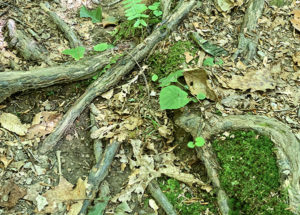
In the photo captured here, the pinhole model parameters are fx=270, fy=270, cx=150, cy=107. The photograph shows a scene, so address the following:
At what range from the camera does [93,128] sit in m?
3.60

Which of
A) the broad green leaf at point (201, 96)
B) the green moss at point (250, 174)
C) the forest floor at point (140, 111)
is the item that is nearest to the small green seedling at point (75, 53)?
the forest floor at point (140, 111)

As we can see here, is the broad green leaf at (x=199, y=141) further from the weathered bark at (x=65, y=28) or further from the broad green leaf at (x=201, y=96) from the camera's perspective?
the weathered bark at (x=65, y=28)

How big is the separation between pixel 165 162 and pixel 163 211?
0.58 meters

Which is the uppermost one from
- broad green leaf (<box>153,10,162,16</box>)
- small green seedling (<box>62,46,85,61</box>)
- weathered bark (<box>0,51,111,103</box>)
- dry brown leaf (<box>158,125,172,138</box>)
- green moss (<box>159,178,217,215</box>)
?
broad green leaf (<box>153,10,162,16</box>)

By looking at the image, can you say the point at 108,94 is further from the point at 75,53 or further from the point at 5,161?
the point at 5,161

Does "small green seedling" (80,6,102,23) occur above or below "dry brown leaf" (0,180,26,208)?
above

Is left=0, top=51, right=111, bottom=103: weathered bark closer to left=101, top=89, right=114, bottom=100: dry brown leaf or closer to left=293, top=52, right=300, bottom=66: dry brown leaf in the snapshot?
left=101, top=89, right=114, bottom=100: dry brown leaf

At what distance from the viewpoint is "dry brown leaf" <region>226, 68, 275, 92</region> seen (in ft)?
12.0

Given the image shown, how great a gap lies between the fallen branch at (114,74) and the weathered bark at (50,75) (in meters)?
0.21

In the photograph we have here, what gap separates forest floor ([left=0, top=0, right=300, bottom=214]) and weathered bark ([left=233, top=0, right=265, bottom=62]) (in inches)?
4.1

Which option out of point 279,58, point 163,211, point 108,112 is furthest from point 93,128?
point 279,58

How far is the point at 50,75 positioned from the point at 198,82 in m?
2.01

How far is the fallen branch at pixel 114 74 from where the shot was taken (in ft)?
11.4

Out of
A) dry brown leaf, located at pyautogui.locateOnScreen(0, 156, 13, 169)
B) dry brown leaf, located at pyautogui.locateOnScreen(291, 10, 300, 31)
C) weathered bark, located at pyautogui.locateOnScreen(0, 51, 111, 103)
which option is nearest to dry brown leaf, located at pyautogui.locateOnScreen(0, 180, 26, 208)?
dry brown leaf, located at pyautogui.locateOnScreen(0, 156, 13, 169)
